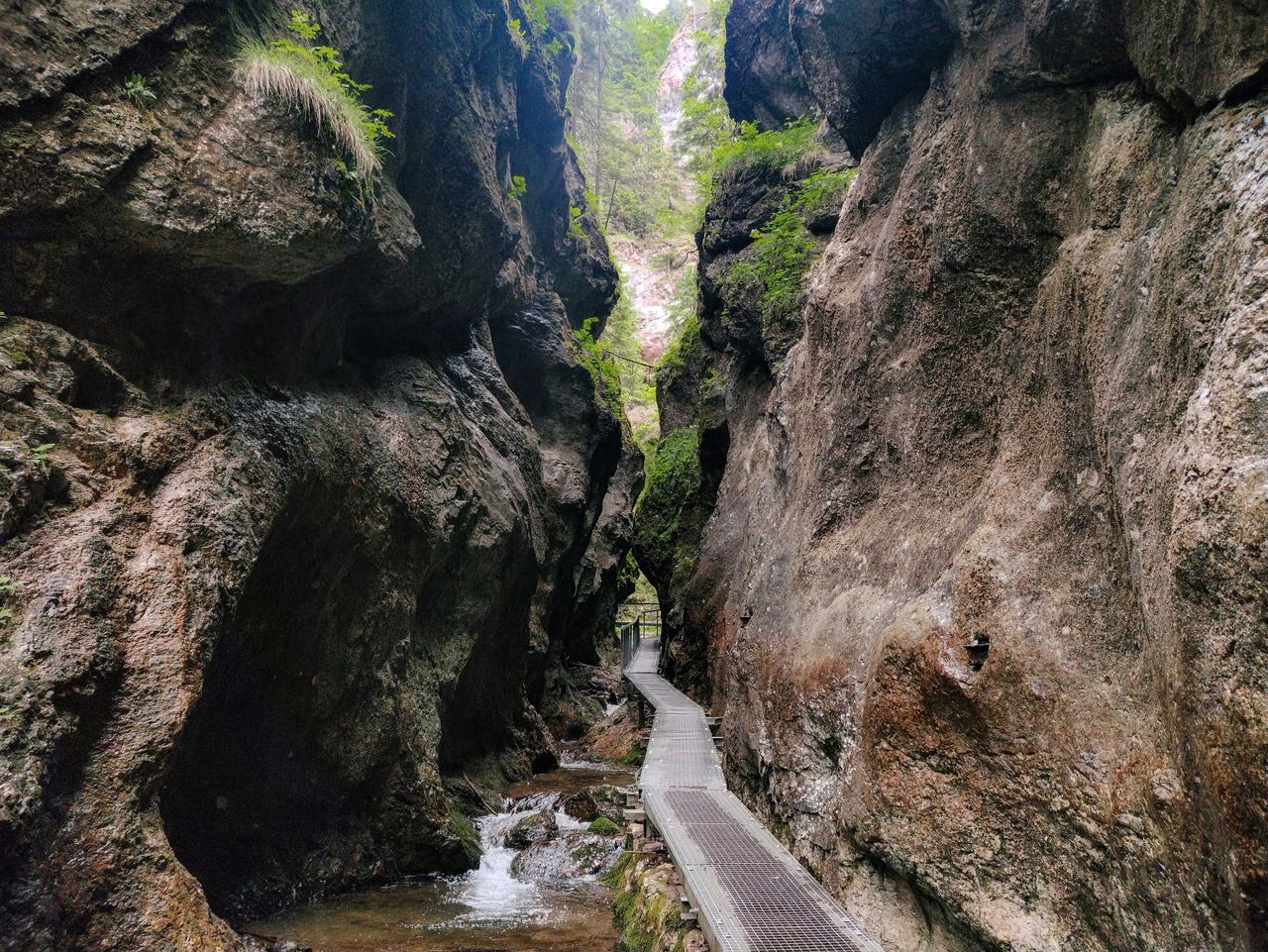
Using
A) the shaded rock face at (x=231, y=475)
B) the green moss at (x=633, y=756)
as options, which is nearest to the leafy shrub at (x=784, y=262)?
the shaded rock face at (x=231, y=475)

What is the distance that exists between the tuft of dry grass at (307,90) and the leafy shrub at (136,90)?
0.90 meters

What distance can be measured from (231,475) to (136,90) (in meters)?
3.36

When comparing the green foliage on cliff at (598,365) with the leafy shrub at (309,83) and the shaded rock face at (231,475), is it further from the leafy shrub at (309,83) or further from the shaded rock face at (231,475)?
the leafy shrub at (309,83)

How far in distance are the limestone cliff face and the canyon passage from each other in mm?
32

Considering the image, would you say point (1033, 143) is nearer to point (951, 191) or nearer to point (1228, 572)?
point (951, 191)

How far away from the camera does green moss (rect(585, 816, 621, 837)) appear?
36.8ft

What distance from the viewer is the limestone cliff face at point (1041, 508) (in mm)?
3111

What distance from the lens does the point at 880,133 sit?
9758 mm

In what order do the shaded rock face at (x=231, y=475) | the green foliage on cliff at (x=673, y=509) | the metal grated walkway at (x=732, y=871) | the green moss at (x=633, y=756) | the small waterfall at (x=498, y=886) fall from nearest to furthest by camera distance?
1. the metal grated walkway at (x=732, y=871)
2. the shaded rock face at (x=231, y=475)
3. the small waterfall at (x=498, y=886)
4. the green moss at (x=633, y=756)
5. the green foliage on cliff at (x=673, y=509)

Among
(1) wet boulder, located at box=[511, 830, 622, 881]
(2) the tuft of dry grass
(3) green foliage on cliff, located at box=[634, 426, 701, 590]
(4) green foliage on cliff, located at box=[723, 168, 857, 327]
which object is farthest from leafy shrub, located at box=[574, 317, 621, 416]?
(1) wet boulder, located at box=[511, 830, 622, 881]

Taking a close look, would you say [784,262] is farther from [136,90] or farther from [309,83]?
[136,90]

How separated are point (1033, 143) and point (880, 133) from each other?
421 centimetres

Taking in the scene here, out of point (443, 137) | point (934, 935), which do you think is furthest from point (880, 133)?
point (934, 935)

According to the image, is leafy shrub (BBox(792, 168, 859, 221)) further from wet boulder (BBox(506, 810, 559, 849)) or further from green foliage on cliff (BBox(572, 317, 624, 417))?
wet boulder (BBox(506, 810, 559, 849))
